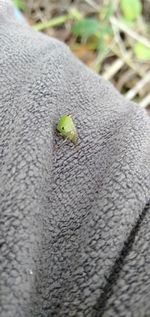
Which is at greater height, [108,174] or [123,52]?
[108,174]

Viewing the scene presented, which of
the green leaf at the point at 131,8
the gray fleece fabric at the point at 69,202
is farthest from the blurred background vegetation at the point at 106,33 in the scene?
the gray fleece fabric at the point at 69,202

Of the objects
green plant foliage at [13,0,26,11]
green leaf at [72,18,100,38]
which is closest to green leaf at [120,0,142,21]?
green leaf at [72,18,100,38]

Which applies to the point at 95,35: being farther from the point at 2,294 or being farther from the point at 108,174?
the point at 2,294

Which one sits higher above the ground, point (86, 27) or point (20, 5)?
point (86, 27)

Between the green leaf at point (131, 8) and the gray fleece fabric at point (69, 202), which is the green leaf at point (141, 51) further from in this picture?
the gray fleece fabric at point (69, 202)

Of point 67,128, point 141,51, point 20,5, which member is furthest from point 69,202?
point 20,5

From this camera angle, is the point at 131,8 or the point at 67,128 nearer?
the point at 67,128

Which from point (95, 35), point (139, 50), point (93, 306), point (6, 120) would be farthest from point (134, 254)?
point (95, 35)

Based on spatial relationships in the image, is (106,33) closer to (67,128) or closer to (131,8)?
(131,8)
